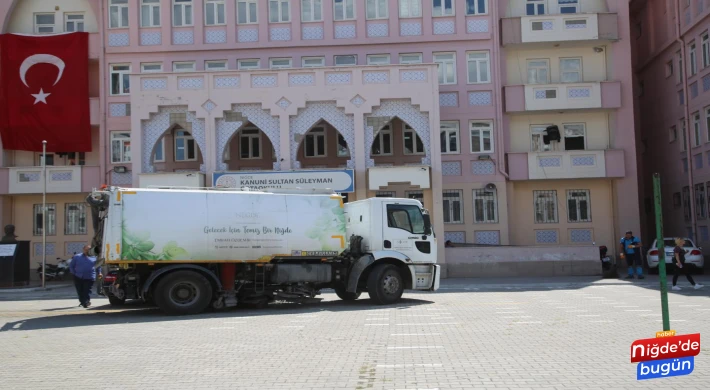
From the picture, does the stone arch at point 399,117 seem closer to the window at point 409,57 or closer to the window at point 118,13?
the window at point 409,57

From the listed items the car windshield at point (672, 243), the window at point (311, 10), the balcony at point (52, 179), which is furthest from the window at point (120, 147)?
the car windshield at point (672, 243)

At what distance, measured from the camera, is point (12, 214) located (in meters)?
33.5

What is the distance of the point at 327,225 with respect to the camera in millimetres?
18094

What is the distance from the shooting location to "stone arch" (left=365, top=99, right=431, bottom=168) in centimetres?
2902

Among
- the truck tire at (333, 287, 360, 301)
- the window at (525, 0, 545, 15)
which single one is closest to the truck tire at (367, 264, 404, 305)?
the truck tire at (333, 287, 360, 301)

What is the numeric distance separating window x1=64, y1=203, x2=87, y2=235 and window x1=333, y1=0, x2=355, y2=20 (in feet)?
47.1

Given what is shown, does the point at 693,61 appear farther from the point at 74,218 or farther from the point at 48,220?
the point at 48,220

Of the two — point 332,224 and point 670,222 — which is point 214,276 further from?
point 670,222

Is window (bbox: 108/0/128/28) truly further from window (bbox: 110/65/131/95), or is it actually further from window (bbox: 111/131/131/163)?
window (bbox: 111/131/131/163)

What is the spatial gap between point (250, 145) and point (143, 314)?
55.3 feet

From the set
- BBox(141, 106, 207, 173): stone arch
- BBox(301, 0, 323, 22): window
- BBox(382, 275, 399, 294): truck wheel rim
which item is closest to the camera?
BBox(382, 275, 399, 294): truck wheel rim

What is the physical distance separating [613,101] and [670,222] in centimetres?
735

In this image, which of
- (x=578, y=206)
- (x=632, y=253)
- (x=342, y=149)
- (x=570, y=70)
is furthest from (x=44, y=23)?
(x=632, y=253)

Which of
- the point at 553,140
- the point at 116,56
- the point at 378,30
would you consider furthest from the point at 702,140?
the point at 116,56
